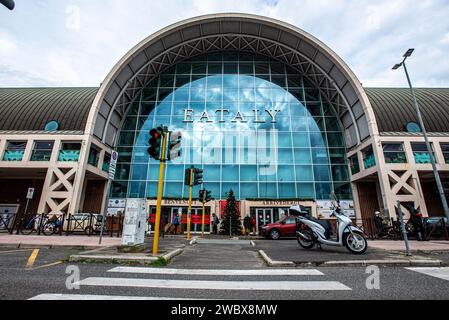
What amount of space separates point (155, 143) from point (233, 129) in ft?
61.0

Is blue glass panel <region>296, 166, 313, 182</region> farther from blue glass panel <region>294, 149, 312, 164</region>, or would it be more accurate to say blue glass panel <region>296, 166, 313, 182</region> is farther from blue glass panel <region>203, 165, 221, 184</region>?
blue glass panel <region>203, 165, 221, 184</region>

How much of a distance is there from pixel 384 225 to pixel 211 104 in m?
20.0

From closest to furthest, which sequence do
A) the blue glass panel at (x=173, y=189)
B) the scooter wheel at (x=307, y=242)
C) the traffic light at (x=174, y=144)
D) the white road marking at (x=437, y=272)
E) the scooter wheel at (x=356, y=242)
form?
the white road marking at (x=437, y=272) < the scooter wheel at (x=356, y=242) < the traffic light at (x=174, y=144) < the scooter wheel at (x=307, y=242) < the blue glass panel at (x=173, y=189)

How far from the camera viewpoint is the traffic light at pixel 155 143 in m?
6.13

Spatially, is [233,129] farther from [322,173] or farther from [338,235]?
[338,235]

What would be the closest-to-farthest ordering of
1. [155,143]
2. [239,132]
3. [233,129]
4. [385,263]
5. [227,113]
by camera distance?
[385,263] < [155,143] < [239,132] < [233,129] < [227,113]

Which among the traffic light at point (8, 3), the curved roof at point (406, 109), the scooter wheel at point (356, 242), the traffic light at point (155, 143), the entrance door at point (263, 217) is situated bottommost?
the scooter wheel at point (356, 242)

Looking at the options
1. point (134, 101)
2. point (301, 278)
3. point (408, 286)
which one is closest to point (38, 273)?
point (301, 278)

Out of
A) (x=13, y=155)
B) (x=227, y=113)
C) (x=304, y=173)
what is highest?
(x=227, y=113)

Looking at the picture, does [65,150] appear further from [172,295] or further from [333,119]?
[333,119]

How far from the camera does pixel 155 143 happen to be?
6.21m

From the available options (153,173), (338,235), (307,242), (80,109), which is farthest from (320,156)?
(80,109)

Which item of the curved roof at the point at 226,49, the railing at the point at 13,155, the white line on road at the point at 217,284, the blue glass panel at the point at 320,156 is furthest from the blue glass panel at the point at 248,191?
the railing at the point at 13,155

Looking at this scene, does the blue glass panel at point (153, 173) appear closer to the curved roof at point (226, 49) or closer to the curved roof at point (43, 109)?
the curved roof at point (226, 49)
